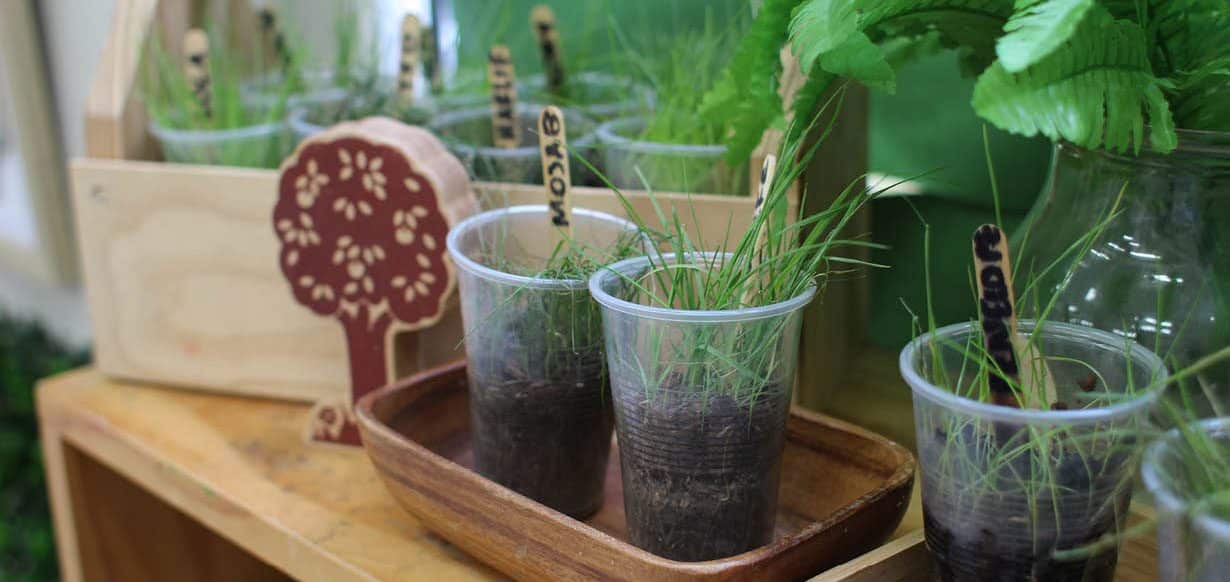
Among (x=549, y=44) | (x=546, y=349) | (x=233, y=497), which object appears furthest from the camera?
(x=549, y=44)

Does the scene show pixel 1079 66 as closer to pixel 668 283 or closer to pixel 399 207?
pixel 668 283

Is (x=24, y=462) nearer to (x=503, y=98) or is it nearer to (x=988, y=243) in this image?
(x=503, y=98)

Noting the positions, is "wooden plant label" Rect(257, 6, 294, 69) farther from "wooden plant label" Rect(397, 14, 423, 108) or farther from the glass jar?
the glass jar

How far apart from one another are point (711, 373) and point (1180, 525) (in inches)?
7.9

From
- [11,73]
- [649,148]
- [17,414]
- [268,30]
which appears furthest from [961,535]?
[11,73]

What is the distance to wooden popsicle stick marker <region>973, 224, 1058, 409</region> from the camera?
1.51 ft

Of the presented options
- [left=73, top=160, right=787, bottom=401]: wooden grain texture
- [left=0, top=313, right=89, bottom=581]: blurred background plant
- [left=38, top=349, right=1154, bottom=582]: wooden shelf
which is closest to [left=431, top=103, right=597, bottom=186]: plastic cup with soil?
[left=73, top=160, right=787, bottom=401]: wooden grain texture

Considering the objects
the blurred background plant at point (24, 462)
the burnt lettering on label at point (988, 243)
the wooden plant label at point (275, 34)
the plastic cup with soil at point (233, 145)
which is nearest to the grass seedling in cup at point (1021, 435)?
the burnt lettering on label at point (988, 243)

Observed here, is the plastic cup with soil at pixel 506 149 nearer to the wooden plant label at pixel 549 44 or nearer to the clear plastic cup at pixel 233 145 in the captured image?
the wooden plant label at pixel 549 44

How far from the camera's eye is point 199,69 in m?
0.87

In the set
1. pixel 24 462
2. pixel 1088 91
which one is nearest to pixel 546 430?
pixel 1088 91

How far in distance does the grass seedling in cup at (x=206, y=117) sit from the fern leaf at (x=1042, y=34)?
2.08 ft

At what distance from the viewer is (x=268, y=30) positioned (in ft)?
3.40

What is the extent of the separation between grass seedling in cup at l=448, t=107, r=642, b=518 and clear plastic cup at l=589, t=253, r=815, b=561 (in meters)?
0.05
